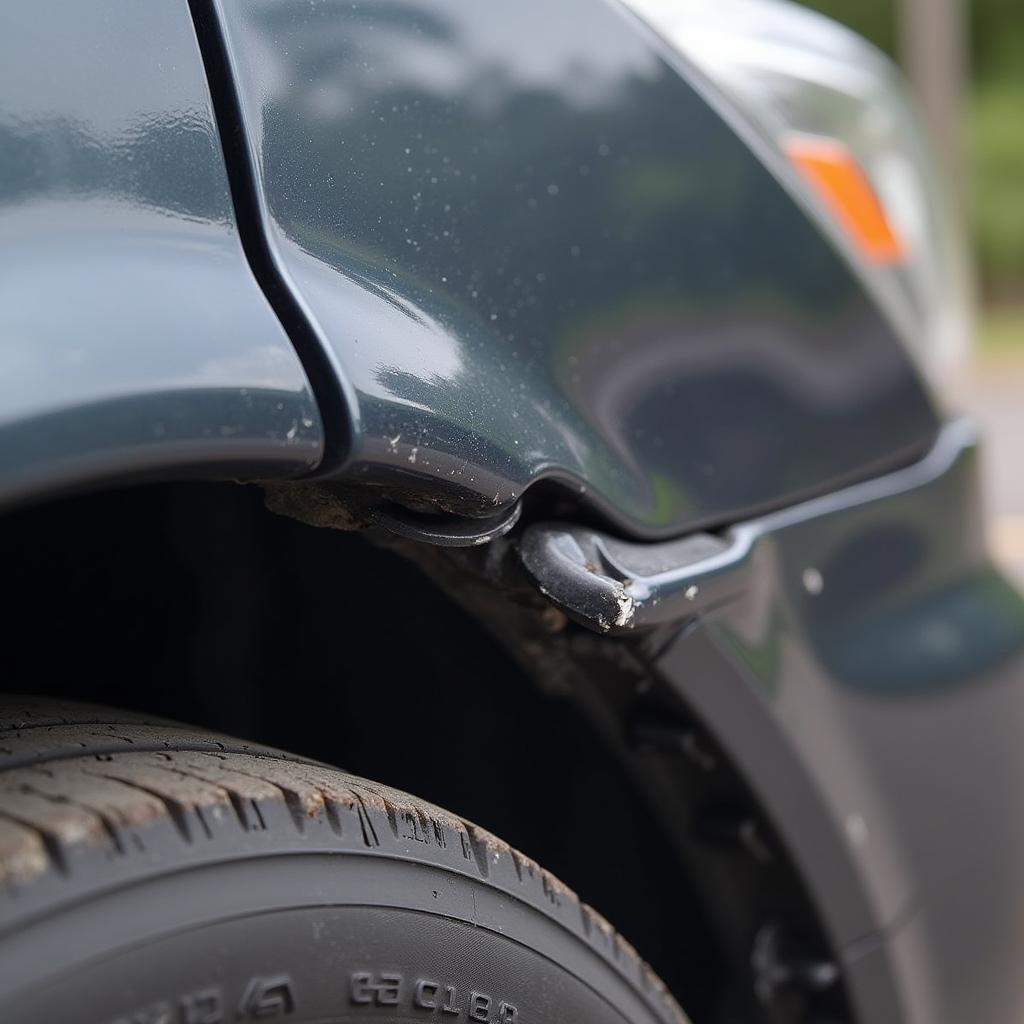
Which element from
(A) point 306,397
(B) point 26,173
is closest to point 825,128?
(A) point 306,397

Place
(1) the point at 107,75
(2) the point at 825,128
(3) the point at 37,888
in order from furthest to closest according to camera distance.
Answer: (2) the point at 825,128 → (1) the point at 107,75 → (3) the point at 37,888

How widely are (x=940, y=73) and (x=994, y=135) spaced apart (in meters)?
2.58

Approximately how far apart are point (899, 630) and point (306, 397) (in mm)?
895

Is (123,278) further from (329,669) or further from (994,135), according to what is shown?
(994,135)

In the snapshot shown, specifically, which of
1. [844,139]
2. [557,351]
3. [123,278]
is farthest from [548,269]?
[844,139]

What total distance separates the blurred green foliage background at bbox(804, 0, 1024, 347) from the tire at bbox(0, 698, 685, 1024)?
515 inches

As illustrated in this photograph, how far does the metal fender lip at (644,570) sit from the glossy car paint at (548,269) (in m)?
0.02

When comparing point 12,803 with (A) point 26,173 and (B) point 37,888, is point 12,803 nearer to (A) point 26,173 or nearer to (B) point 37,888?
(B) point 37,888

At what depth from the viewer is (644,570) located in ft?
4.18

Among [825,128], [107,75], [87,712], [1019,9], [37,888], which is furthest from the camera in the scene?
[1019,9]

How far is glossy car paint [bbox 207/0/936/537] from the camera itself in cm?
107

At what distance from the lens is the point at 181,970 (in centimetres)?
91

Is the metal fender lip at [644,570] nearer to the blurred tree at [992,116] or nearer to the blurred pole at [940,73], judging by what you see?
the blurred pole at [940,73]

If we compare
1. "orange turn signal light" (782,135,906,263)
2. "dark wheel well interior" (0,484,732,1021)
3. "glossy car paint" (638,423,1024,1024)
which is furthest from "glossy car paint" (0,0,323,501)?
"orange turn signal light" (782,135,906,263)
